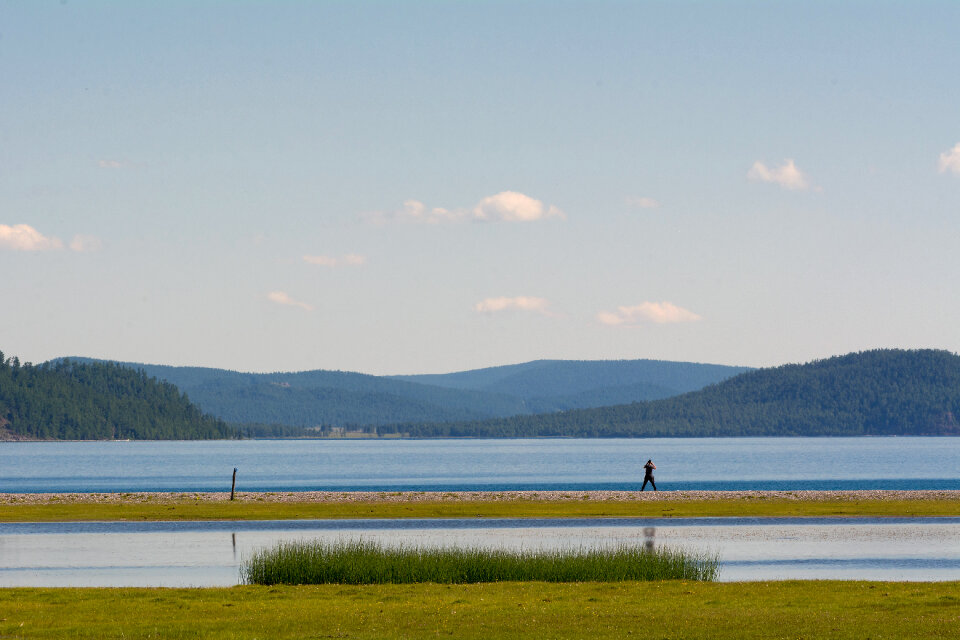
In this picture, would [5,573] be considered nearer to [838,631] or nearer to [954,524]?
[838,631]

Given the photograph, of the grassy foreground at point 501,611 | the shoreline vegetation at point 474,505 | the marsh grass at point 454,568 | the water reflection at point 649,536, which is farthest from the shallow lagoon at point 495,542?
the shoreline vegetation at point 474,505

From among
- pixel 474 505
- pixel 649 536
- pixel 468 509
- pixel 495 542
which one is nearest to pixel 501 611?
pixel 495 542

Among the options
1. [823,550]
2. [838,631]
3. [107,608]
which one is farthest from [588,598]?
[823,550]

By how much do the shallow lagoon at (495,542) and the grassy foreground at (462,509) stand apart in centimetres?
420

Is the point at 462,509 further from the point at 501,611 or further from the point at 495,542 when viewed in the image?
the point at 501,611

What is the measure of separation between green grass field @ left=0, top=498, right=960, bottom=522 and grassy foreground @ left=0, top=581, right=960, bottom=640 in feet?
115

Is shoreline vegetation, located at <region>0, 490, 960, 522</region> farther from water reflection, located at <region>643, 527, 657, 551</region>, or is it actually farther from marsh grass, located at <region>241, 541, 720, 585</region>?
marsh grass, located at <region>241, 541, 720, 585</region>

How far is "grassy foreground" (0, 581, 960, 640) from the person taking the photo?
27.5 m

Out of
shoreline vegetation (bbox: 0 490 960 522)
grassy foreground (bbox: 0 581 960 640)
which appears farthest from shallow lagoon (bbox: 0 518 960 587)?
shoreline vegetation (bbox: 0 490 960 522)

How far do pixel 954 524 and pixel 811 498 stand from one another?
22.8 m

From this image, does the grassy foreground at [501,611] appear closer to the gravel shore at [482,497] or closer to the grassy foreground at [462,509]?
the grassy foreground at [462,509]

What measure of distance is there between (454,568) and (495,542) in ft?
42.5

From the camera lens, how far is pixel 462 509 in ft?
247

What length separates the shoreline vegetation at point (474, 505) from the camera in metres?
70.8
